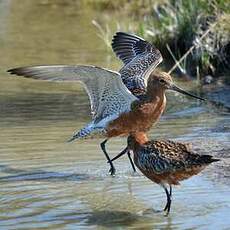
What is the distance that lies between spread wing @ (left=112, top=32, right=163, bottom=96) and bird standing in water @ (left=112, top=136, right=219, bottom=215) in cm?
192

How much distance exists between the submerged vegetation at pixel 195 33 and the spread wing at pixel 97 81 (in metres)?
4.10

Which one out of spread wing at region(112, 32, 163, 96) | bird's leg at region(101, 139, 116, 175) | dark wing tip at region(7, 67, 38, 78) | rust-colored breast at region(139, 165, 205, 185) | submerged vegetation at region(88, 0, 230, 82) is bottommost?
submerged vegetation at region(88, 0, 230, 82)

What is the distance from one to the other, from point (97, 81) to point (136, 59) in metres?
1.85

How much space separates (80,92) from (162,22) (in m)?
2.81

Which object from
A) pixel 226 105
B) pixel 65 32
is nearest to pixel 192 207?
pixel 226 105

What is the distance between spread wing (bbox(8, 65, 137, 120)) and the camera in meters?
8.95

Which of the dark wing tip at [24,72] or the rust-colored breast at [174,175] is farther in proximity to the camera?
the dark wing tip at [24,72]

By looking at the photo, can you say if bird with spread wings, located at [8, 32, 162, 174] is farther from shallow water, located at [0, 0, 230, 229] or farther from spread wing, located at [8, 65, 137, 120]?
shallow water, located at [0, 0, 230, 229]

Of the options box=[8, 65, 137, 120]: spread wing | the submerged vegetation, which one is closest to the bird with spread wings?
box=[8, 65, 137, 120]: spread wing

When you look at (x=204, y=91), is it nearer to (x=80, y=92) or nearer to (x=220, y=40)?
(x=220, y=40)

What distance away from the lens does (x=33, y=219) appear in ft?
24.9

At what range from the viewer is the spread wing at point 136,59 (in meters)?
10.5

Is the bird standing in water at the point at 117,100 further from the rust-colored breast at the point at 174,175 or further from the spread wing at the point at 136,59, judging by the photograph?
the rust-colored breast at the point at 174,175

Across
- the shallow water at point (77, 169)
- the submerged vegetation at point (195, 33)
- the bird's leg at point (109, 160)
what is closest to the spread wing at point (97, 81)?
the bird's leg at point (109, 160)
